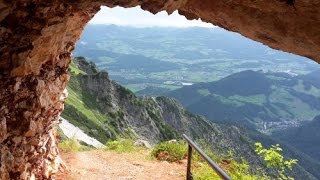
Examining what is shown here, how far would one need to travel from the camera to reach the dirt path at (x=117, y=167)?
13117 millimetres

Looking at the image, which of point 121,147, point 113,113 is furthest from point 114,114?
point 121,147

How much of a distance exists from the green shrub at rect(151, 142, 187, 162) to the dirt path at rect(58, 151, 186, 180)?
0.40 m

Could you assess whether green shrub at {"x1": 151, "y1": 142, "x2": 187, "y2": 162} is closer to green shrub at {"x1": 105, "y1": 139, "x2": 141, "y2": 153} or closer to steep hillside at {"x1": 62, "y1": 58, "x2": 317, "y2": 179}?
green shrub at {"x1": 105, "y1": 139, "x2": 141, "y2": 153}

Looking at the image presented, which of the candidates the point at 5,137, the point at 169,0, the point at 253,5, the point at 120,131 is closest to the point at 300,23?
the point at 253,5

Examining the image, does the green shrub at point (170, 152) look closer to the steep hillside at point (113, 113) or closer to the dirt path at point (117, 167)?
the dirt path at point (117, 167)

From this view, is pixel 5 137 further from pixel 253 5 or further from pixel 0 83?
pixel 253 5

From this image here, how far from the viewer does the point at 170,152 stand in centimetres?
1600

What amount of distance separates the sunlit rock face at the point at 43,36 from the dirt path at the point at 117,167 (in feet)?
12.9

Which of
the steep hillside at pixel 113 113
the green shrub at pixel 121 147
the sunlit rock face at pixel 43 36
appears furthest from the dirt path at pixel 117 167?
the steep hillside at pixel 113 113

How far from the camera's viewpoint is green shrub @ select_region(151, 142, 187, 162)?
15.6m

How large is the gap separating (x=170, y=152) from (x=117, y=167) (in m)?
2.30

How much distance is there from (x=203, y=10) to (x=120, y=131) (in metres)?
79.5

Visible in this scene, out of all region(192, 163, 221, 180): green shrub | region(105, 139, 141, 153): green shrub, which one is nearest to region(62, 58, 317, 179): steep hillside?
region(105, 139, 141, 153): green shrub

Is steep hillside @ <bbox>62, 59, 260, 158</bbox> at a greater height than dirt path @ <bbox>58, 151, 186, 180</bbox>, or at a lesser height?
lesser
